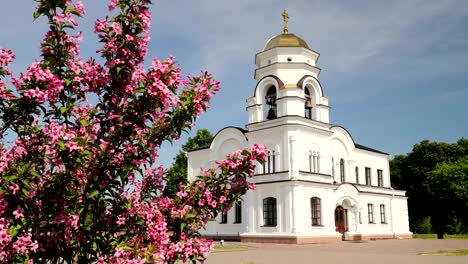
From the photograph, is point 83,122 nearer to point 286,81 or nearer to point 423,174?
point 286,81

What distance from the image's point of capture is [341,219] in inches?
1346

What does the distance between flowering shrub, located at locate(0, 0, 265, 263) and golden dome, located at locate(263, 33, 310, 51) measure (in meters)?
29.9

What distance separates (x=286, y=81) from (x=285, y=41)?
10.7 ft

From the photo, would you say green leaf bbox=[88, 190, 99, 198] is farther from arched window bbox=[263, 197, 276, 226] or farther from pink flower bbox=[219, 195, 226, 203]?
arched window bbox=[263, 197, 276, 226]

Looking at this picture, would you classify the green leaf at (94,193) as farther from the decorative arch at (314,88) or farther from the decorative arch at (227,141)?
the decorative arch at (227,141)

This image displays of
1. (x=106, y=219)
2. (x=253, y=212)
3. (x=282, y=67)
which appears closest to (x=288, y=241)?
(x=253, y=212)

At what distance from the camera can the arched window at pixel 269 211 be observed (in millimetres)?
30919

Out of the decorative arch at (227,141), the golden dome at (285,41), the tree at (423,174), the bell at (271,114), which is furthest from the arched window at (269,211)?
the tree at (423,174)

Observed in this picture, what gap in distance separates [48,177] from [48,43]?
4.19ft

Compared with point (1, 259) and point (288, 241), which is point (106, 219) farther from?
point (288, 241)

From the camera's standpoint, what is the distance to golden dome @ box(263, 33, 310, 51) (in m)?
33.9

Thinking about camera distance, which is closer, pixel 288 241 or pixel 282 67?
pixel 288 241

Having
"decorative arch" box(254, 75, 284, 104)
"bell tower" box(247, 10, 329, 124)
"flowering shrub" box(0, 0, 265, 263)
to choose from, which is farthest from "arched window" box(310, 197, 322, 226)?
"flowering shrub" box(0, 0, 265, 263)

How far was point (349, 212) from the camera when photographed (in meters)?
34.2
